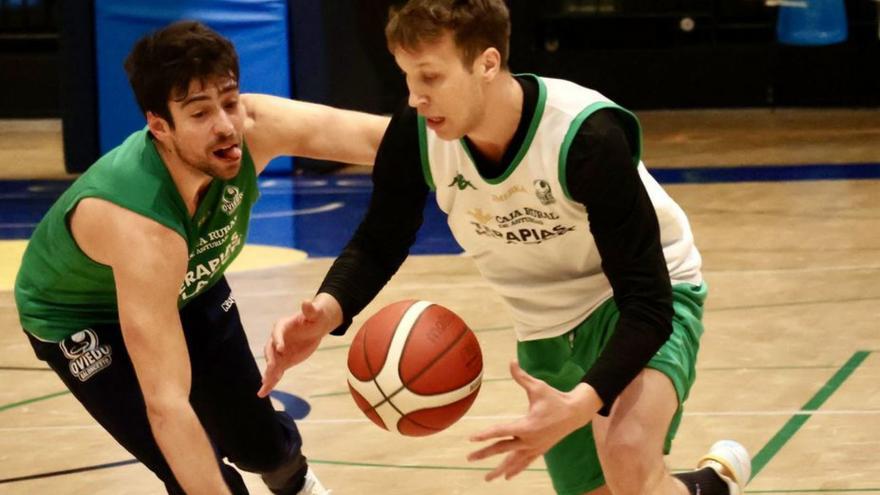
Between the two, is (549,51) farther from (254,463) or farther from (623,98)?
(254,463)

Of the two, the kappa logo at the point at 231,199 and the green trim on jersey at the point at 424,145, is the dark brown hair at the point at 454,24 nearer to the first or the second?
the green trim on jersey at the point at 424,145

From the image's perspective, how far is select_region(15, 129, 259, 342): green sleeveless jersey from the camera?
370 centimetres

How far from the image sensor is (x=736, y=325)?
23.2ft

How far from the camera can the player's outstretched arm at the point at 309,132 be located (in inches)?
162

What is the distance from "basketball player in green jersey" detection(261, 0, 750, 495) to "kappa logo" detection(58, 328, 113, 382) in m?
0.55

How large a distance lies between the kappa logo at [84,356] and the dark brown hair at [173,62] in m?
0.69

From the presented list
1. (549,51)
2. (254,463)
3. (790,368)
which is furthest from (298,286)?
(549,51)

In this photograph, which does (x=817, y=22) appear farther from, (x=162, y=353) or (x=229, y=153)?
(x=162, y=353)

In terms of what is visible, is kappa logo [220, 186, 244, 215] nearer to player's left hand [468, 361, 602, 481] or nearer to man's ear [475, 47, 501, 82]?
man's ear [475, 47, 501, 82]

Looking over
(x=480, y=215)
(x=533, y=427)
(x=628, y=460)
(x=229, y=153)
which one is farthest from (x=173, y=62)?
(x=628, y=460)

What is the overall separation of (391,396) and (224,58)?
3.11ft

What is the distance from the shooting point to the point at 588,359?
3777 mm

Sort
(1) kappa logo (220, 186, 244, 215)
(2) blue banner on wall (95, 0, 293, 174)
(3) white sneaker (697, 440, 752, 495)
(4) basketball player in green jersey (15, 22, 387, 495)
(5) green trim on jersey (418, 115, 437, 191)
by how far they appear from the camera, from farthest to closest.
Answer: (2) blue banner on wall (95, 0, 293, 174) → (3) white sneaker (697, 440, 752, 495) → (1) kappa logo (220, 186, 244, 215) → (5) green trim on jersey (418, 115, 437, 191) → (4) basketball player in green jersey (15, 22, 387, 495)

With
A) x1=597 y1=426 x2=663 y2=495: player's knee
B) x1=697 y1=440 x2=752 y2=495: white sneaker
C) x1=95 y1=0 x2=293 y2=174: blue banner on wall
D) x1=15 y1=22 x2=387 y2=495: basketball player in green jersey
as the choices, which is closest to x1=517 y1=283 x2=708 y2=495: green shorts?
x1=597 y1=426 x2=663 y2=495: player's knee
